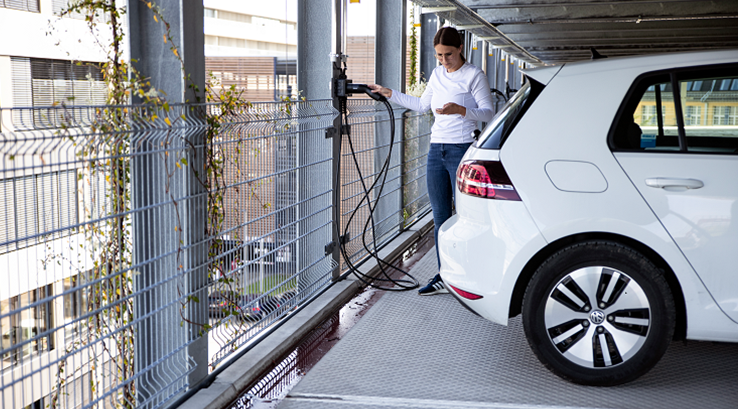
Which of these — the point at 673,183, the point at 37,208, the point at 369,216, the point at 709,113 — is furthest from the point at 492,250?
the point at 369,216

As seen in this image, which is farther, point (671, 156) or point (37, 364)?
point (671, 156)

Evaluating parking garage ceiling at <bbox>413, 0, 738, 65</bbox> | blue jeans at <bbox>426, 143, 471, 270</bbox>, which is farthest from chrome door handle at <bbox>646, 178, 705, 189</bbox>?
parking garage ceiling at <bbox>413, 0, 738, 65</bbox>

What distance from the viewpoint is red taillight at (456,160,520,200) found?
3078mm

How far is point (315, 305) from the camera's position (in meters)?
4.36

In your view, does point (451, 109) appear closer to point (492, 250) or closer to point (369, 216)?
point (492, 250)

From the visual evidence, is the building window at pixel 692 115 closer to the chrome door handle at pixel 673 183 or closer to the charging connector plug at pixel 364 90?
the chrome door handle at pixel 673 183

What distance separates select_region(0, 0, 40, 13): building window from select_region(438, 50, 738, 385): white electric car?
2011 mm

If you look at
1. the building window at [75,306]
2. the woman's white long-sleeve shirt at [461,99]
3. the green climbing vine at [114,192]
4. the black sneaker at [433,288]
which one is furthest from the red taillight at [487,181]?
the building window at [75,306]

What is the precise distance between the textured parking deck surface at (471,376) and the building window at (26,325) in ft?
4.02

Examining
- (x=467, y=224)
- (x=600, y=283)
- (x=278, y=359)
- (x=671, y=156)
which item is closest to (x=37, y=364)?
(x=278, y=359)

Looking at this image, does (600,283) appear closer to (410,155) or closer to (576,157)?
(576,157)

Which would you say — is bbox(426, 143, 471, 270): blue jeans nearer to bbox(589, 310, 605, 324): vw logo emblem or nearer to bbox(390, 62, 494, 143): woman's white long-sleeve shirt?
bbox(390, 62, 494, 143): woman's white long-sleeve shirt

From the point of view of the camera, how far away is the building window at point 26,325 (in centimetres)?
196

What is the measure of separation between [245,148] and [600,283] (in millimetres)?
1781
